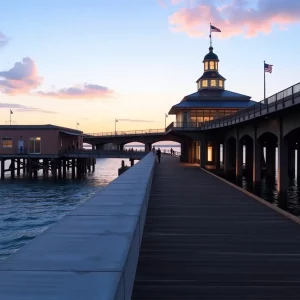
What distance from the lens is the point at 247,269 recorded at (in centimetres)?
708

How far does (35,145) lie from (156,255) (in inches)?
2065

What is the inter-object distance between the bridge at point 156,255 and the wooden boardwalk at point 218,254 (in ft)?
0.05

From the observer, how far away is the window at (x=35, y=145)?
2244 inches

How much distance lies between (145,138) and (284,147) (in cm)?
6471

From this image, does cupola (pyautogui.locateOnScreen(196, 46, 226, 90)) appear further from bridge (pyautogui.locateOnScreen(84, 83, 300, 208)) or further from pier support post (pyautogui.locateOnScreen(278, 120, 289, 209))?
pier support post (pyautogui.locateOnScreen(278, 120, 289, 209))

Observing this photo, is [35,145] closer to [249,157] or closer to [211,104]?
[211,104]

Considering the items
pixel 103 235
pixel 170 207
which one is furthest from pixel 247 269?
pixel 170 207

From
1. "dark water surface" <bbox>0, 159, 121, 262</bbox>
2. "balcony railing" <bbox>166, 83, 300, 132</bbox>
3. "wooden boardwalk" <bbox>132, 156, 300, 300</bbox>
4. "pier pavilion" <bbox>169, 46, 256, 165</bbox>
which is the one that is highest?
"pier pavilion" <bbox>169, 46, 256, 165</bbox>

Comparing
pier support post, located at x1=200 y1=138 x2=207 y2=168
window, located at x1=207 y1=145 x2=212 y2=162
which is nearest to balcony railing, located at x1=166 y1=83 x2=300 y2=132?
pier support post, located at x1=200 y1=138 x2=207 y2=168

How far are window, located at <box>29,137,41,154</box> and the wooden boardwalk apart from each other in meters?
46.4

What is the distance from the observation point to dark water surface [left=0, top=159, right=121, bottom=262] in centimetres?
2072

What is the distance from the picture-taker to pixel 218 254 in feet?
26.4

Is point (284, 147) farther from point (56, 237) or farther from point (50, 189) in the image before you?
point (50, 189)

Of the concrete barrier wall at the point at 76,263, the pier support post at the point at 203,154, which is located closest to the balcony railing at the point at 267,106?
the pier support post at the point at 203,154
